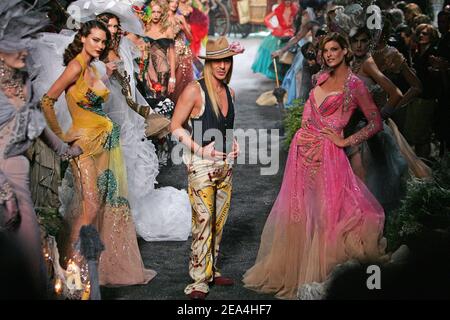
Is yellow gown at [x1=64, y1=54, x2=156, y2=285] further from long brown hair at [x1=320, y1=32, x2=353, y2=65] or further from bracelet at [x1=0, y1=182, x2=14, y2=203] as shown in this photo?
long brown hair at [x1=320, y1=32, x2=353, y2=65]

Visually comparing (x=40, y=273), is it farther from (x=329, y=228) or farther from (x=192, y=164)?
(x=329, y=228)

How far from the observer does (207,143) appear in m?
5.85

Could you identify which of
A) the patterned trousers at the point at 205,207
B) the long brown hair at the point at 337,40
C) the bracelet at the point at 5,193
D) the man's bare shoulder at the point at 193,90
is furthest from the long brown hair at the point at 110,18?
the bracelet at the point at 5,193

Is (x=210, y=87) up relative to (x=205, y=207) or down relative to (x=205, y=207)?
up

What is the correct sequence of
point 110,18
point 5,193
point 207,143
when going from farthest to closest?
point 110,18 < point 207,143 < point 5,193

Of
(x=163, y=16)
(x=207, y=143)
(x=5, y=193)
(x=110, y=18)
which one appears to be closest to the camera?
(x=5, y=193)

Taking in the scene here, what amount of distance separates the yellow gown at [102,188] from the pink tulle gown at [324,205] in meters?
0.98

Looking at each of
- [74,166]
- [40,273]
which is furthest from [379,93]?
[40,273]

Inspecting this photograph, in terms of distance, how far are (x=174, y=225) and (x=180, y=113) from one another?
177cm

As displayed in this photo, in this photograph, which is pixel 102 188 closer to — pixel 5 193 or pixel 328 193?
pixel 5 193

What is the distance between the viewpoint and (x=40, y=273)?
5.37 m

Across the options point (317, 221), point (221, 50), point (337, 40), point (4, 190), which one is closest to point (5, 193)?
point (4, 190)

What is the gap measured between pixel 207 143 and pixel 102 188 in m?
0.89

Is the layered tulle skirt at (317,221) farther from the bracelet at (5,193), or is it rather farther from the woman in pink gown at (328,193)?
the bracelet at (5,193)
